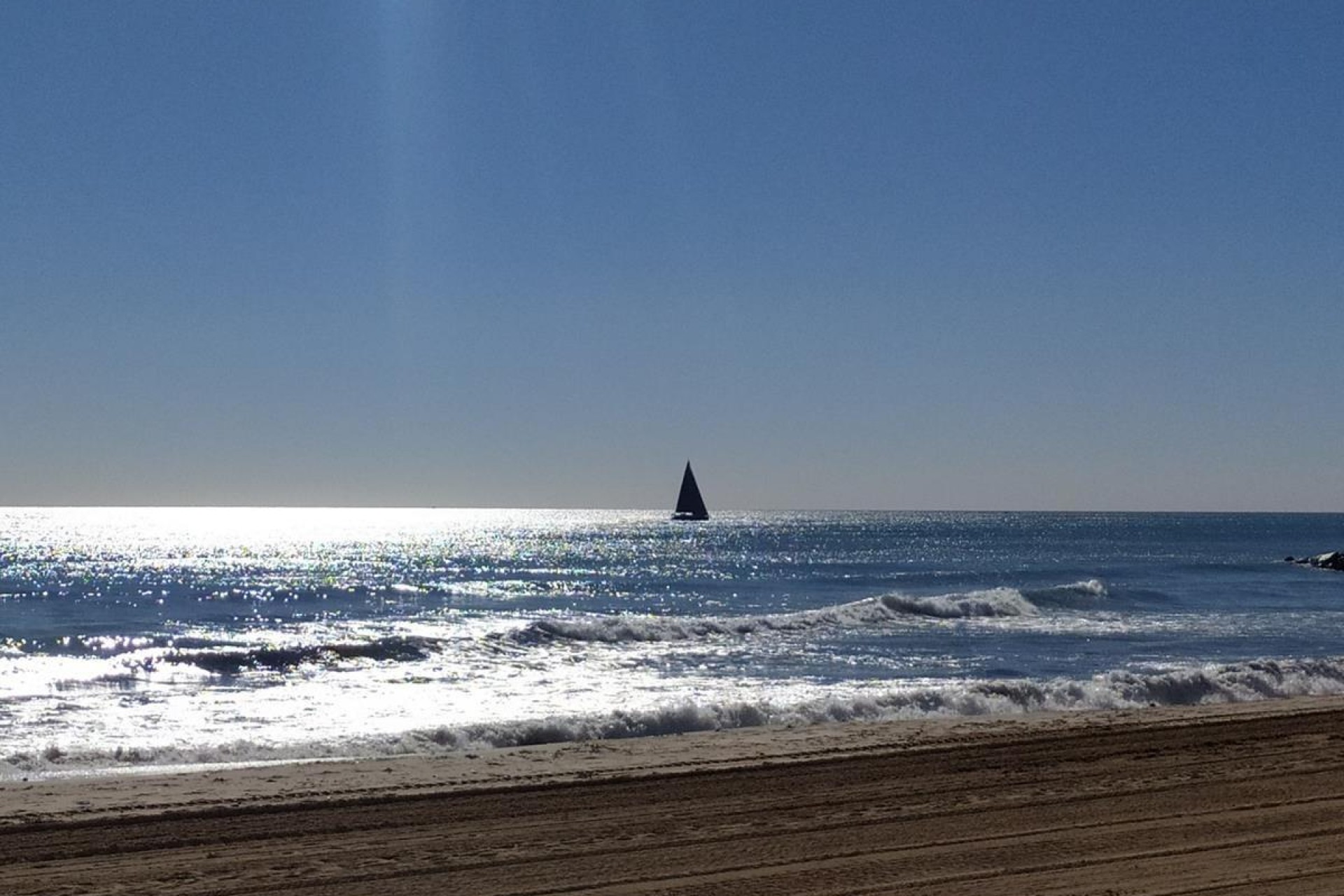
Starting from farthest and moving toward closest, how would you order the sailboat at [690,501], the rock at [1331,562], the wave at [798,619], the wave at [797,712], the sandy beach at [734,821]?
the sailboat at [690,501] → the rock at [1331,562] → the wave at [798,619] → the wave at [797,712] → the sandy beach at [734,821]

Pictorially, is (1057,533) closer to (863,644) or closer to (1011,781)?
(863,644)

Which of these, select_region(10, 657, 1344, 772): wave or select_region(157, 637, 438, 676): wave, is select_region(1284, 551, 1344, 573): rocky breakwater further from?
select_region(157, 637, 438, 676): wave

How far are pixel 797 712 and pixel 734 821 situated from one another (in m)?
7.56

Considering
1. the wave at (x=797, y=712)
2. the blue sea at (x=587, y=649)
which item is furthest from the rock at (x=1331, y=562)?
the wave at (x=797, y=712)

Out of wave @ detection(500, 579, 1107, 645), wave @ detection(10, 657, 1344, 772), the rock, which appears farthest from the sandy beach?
Result: the rock

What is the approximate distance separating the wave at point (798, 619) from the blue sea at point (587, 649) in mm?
165

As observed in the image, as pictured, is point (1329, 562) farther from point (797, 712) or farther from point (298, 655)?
point (797, 712)

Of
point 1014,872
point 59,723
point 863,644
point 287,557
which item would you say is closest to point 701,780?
point 1014,872

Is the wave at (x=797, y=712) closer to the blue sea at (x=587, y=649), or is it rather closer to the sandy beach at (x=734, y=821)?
the blue sea at (x=587, y=649)

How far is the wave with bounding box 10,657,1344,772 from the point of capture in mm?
13938

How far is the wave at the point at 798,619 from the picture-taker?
108 ft

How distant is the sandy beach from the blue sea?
309cm

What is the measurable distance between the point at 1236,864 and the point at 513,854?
4733 mm

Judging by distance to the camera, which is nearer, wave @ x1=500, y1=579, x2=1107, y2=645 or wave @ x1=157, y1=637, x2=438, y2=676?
wave @ x1=157, y1=637, x2=438, y2=676
